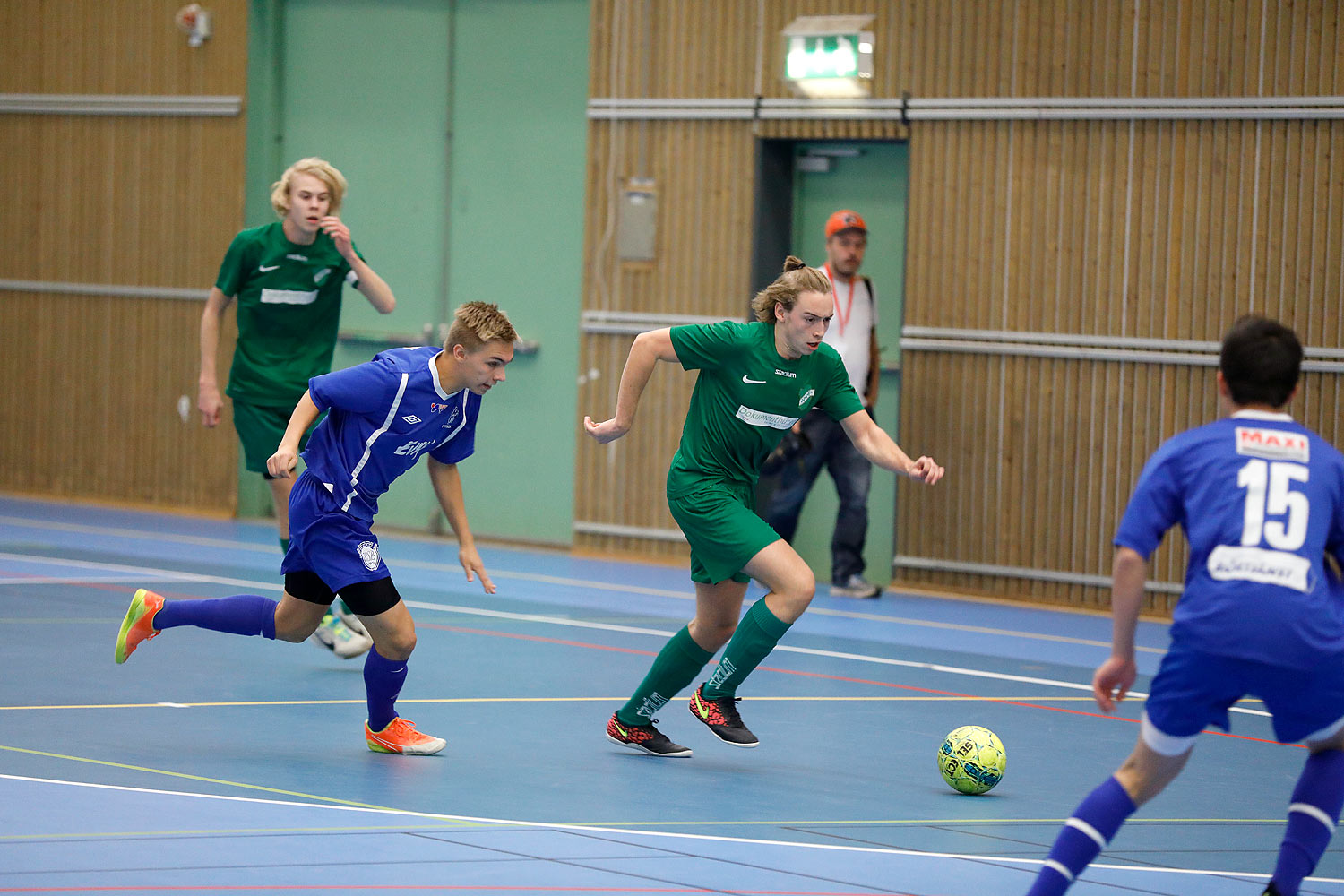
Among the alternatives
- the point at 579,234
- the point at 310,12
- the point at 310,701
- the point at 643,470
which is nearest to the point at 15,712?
the point at 310,701

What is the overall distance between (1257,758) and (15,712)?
4.56m

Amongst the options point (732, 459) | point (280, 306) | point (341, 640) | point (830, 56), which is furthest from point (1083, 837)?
point (830, 56)

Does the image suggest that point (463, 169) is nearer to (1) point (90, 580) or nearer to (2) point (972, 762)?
(1) point (90, 580)

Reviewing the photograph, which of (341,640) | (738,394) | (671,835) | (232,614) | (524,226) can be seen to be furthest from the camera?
(524,226)

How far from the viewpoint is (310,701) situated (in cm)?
651

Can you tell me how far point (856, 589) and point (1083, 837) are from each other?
673 cm

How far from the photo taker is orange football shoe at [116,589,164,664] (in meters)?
6.15

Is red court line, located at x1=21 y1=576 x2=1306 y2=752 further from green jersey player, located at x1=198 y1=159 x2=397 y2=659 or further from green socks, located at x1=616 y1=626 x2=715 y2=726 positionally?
green socks, located at x1=616 y1=626 x2=715 y2=726

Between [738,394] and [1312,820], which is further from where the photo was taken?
[738,394]

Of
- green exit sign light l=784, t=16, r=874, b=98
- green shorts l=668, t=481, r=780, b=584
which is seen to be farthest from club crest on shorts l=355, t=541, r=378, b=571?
green exit sign light l=784, t=16, r=874, b=98

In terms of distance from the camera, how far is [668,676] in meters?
5.83

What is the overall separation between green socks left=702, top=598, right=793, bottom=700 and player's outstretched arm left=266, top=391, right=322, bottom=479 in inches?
62.1

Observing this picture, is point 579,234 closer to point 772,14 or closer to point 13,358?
point 772,14

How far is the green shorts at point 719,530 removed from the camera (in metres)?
5.68
